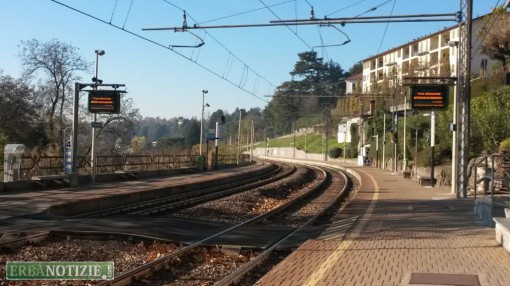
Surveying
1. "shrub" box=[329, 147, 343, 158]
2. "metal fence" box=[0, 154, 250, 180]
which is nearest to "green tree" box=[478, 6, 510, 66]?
"metal fence" box=[0, 154, 250, 180]

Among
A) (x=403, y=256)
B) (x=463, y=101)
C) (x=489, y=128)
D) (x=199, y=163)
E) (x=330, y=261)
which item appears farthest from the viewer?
(x=199, y=163)

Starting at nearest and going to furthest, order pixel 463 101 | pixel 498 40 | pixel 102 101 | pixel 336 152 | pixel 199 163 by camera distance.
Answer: pixel 463 101, pixel 102 101, pixel 199 163, pixel 498 40, pixel 336 152

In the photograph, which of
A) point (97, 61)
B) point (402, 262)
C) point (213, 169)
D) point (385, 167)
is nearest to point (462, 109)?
point (402, 262)

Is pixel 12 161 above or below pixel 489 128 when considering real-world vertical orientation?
below

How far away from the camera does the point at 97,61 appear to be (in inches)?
1458

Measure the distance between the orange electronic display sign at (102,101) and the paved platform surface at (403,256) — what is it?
58.5 ft

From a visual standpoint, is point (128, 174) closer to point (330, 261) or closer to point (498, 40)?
point (330, 261)

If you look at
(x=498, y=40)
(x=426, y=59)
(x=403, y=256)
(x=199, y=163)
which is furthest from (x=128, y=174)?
(x=426, y=59)

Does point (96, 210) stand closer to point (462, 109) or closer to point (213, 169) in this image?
point (462, 109)

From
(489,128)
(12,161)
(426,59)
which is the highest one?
(426,59)

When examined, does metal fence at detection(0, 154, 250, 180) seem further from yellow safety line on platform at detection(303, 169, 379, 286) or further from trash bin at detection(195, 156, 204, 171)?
yellow safety line on platform at detection(303, 169, 379, 286)

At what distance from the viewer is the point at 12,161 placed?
26047 mm

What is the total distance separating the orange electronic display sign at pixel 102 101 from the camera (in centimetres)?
3167

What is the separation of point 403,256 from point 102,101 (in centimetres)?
2335
